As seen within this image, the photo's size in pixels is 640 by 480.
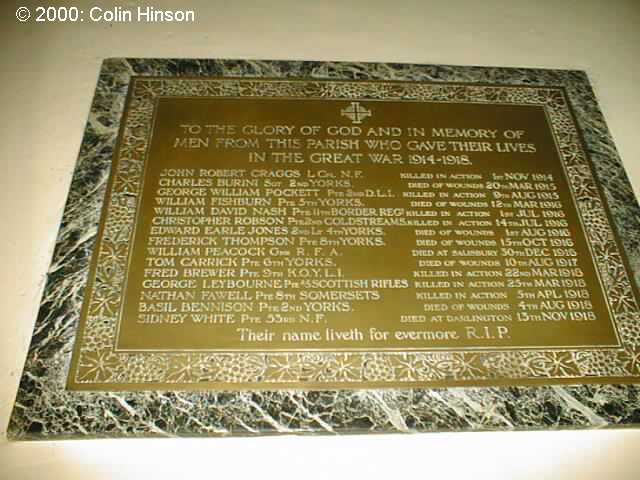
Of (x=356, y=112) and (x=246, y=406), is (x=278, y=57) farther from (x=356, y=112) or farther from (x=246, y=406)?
(x=246, y=406)

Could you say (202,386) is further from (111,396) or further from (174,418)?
(111,396)

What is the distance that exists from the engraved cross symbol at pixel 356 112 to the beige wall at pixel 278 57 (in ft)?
1.59

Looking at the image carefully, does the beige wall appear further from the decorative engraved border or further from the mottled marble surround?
the decorative engraved border

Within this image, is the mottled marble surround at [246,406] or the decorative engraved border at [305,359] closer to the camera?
the mottled marble surround at [246,406]

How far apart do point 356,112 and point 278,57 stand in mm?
692

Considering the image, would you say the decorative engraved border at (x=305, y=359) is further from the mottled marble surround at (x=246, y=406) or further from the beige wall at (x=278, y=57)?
the beige wall at (x=278, y=57)

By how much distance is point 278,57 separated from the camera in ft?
11.7

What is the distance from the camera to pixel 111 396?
242 centimetres

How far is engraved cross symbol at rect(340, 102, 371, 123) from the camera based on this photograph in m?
3.26

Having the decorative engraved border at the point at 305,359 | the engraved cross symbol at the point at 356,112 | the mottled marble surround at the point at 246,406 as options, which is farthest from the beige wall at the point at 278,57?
the engraved cross symbol at the point at 356,112

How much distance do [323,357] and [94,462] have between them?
1062 mm

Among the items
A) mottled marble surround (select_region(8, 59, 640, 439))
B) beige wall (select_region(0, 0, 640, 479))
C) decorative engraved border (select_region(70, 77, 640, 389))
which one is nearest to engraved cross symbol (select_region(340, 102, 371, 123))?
beige wall (select_region(0, 0, 640, 479))

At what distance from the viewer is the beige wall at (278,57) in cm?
238

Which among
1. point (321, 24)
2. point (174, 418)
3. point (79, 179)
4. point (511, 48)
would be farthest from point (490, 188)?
point (79, 179)
